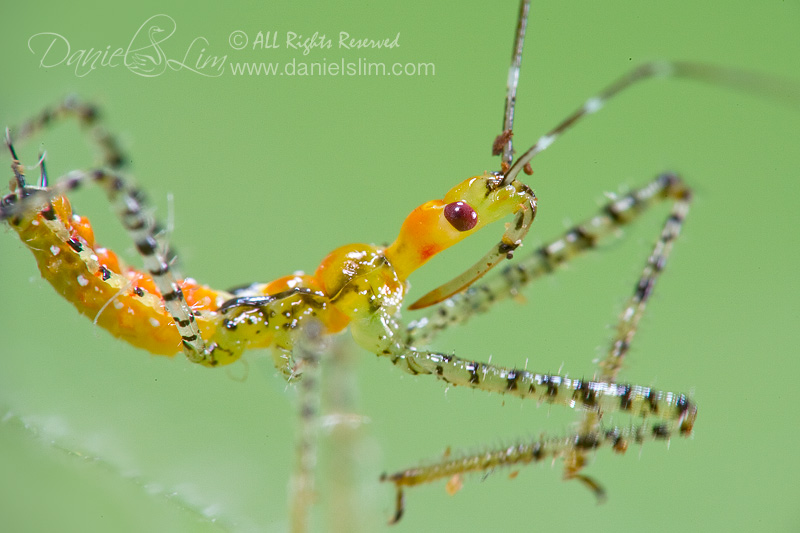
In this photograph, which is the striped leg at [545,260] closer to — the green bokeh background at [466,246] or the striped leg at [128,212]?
the green bokeh background at [466,246]

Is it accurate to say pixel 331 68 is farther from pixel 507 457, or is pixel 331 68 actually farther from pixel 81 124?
pixel 507 457

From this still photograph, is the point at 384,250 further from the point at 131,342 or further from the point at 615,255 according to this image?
the point at 615,255

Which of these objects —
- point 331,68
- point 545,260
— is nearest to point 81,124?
point 331,68

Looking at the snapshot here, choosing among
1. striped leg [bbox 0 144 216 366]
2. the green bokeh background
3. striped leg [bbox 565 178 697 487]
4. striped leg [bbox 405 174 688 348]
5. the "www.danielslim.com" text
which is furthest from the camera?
the "www.danielslim.com" text

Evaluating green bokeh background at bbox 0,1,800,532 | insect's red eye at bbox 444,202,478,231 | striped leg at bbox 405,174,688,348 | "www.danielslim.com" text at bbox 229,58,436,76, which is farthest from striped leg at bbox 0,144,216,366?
"www.danielslim.com" text at bbox 229,58,436,76

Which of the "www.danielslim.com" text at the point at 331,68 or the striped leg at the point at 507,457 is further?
the "www.danielslim.com" text at the point at 331,68

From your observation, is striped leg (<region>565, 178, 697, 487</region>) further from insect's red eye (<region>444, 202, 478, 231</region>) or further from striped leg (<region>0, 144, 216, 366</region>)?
striped leg (<region>0, 144, 216, 366</region>)

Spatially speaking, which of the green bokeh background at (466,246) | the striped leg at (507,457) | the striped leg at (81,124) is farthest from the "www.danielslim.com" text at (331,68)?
the striped leg at (507,457)
